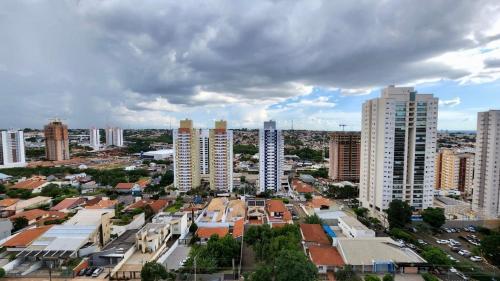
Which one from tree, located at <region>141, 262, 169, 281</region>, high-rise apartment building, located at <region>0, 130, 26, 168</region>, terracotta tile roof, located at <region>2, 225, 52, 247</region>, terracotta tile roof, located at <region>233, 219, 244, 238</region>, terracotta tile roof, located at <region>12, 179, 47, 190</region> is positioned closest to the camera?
tree, located at <region>141, 262, 169, 281</region>

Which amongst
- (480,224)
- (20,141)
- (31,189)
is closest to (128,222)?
(31,189)

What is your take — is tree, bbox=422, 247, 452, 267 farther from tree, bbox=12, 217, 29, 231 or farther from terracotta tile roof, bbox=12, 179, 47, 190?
terracotta tile roof, bbox=12, 179, 47, 190

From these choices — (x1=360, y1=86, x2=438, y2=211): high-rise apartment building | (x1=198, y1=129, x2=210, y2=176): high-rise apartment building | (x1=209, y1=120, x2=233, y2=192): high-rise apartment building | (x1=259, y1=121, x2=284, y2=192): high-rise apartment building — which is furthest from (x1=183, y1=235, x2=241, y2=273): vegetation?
(x1=198, y1=129, x2=210, y2=176): high-rise apartment building

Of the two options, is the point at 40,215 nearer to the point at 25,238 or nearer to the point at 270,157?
the point at 25,238

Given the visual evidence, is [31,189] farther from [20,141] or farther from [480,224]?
[480,224]

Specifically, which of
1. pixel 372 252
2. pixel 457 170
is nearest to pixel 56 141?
pixel 372 252

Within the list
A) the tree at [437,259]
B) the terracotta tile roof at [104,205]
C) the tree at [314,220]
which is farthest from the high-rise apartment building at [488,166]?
the terracotta tile roof at [104,205]
